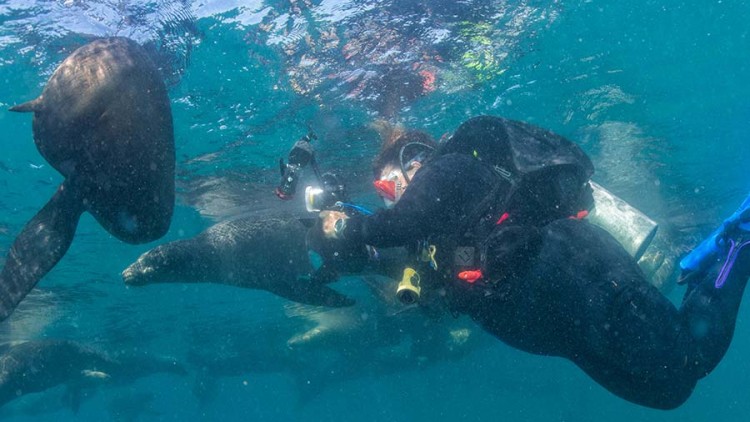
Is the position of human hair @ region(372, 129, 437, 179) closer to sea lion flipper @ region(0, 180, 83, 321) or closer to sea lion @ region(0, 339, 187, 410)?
sea lion flipper @ region(0, 180, 83, 321)

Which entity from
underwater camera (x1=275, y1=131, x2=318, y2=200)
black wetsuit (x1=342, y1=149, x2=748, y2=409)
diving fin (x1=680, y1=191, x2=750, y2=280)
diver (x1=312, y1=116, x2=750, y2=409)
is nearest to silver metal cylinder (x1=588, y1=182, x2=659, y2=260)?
diving fin (x1=680, y1=191, x2=750, y2=280)

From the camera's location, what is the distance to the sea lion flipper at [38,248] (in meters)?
4.48

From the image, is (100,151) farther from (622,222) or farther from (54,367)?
(54,367)

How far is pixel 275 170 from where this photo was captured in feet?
44.9

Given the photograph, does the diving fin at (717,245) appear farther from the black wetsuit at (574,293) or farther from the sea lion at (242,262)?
the sea lion at (242,262)

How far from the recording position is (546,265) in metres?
4.21

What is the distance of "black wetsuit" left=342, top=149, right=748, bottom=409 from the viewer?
3945 millimetres

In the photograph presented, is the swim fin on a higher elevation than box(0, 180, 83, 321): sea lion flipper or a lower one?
lower

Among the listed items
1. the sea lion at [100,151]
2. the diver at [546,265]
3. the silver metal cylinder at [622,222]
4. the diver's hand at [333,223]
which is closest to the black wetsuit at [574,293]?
the diver at [546,265]

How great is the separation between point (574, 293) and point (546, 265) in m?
0.35

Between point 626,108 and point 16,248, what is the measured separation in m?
14.0

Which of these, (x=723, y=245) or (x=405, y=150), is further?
(x=405, y=150)

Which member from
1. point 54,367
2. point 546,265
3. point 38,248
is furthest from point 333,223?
point 54,367

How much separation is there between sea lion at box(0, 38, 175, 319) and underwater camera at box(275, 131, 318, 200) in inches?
46.9
